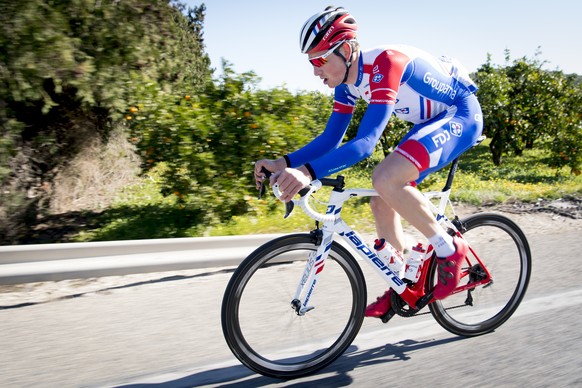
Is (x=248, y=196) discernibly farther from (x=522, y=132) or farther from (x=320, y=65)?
(x=522, y=132)

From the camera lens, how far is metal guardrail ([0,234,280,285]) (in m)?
4.00

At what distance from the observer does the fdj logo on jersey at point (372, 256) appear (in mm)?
3051

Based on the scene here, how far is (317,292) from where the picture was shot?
116 inches

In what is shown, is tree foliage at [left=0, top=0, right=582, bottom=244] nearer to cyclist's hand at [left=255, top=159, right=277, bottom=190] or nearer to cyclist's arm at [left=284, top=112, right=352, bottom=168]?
cyclist's arm at [left=284, top=112, right=352, bottom=168]

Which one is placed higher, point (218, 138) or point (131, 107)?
point (131, 107)

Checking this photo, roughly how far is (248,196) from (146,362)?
358 cm

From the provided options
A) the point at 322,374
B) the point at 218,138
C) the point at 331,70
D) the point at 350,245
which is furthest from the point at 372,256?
the point at 218,138

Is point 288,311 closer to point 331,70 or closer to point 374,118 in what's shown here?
point 374,118

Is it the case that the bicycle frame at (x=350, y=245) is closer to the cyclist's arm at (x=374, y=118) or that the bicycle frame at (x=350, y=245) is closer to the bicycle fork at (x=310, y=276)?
the bicycle fork at (x=310, y=276)

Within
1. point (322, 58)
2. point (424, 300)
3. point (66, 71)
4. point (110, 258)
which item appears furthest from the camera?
point (66, 71)

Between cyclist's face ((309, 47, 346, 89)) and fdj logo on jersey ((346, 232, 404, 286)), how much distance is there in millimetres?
929

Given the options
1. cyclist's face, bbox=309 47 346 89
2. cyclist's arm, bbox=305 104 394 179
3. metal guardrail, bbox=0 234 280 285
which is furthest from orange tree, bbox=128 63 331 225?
cyclist's arm, bbox=305 104 394 179

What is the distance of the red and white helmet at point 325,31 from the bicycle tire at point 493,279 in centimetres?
154

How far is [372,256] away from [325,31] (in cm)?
136
